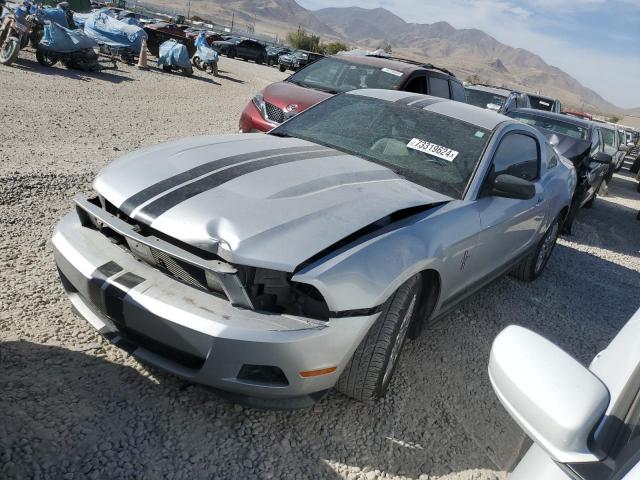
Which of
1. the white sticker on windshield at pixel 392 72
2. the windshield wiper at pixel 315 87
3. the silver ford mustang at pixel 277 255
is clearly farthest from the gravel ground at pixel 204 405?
the white sticker on windshield at pixel 392 72

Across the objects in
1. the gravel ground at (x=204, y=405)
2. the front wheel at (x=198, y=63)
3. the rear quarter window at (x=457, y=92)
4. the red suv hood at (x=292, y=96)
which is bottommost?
the front wheel at (x=198, y=63)

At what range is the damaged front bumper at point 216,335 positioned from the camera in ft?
6.59

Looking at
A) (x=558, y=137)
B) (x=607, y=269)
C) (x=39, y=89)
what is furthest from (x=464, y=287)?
(x=39, y=89)

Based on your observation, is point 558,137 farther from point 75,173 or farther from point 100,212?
point 100,212

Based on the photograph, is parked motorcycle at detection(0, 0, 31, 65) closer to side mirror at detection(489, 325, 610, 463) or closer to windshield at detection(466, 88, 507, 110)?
windshield at detection(466, 88, 507, 110)

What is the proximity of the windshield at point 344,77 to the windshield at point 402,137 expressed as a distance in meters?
3.75

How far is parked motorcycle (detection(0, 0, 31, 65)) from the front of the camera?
1109 cm

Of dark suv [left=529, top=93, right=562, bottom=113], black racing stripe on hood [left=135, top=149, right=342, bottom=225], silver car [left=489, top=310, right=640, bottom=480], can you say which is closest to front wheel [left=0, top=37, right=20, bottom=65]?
black racing stripe on hood [left=135, top=149, right=342, bottom=225]

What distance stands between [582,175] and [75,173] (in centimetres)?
671

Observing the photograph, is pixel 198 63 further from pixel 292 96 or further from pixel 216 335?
pixel 216 335

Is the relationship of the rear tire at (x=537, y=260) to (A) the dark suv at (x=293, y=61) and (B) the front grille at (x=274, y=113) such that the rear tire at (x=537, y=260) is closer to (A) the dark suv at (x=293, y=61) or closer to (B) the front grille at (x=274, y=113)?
(B) the front grille at (x=274, y=113)

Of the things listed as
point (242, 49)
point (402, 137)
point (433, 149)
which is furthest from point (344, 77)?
point (242, 49)

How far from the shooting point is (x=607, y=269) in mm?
6176

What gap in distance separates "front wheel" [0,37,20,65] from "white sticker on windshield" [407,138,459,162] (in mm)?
11057
